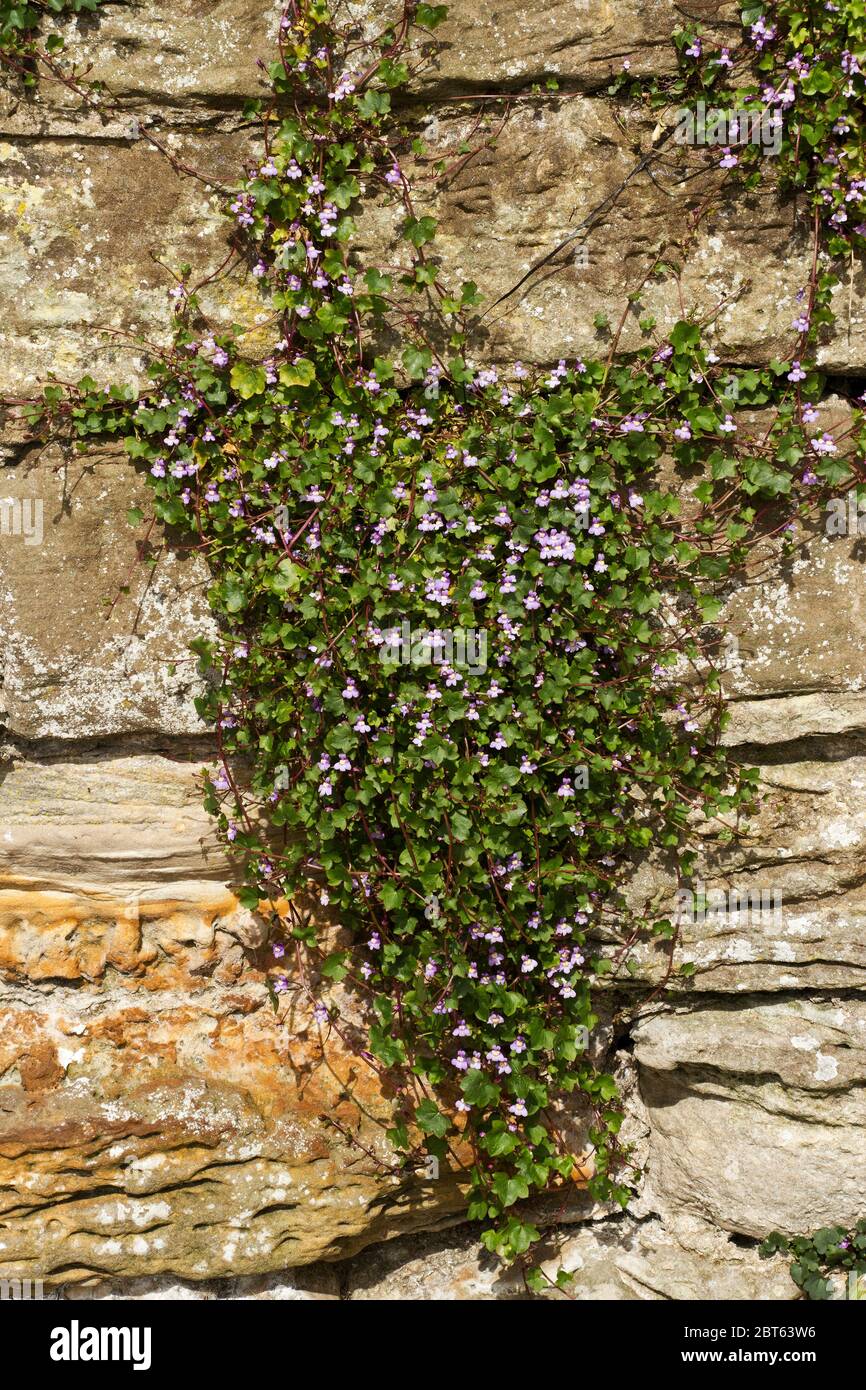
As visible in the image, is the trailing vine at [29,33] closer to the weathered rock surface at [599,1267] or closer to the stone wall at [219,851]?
the stone wall at [219,851]

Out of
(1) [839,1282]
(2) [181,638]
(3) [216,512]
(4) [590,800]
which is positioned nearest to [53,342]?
(3) [216,512]

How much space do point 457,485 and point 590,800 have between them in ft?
3.95

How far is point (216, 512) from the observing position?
146 inches

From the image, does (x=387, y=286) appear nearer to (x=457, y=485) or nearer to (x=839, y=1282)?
(x=457, y=485)

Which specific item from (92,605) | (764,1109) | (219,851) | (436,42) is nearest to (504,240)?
(436,42)

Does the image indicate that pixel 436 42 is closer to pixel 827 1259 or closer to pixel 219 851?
pixel 219 851

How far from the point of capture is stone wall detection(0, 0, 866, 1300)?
3650mm

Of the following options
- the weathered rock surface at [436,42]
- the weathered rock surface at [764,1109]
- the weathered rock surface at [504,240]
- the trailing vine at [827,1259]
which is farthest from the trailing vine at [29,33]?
the trailing vine at [827,1259]

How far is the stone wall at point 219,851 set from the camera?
3650 mm

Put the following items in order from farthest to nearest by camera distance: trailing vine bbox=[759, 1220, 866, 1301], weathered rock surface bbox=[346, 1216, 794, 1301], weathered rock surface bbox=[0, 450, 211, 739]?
weathered rock surface bbox=[346, 1216, 794, 1301] → trailing vine bbox=[759, 1220, 866, 1301] → weathered rock surface bbox=[0, 450, 211, 739]

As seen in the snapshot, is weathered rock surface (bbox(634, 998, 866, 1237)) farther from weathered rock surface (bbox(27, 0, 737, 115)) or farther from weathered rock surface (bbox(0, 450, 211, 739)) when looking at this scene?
weathered rock surface (bbox(27, 0, 737, 115))

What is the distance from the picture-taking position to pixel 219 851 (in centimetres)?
401

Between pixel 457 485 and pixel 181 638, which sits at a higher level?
pixel 457 485

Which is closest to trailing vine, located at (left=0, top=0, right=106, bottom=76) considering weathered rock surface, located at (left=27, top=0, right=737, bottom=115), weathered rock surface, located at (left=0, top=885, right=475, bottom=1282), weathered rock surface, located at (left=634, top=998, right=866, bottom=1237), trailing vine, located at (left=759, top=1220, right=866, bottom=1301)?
weathered rock surface, located at (left=27, top=0, right=737, bottom=115)
